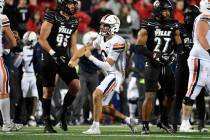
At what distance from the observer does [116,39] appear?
460 inches

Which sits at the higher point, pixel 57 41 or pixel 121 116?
pixel 57 41

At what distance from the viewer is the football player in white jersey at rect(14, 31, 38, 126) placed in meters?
15.5

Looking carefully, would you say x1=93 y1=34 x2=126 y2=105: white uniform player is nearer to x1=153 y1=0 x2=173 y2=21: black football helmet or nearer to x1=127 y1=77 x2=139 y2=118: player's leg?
x1=153 y1=0 x2=173 y2=21: black football helmet

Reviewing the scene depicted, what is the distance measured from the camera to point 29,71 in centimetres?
1576

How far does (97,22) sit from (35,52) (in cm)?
456

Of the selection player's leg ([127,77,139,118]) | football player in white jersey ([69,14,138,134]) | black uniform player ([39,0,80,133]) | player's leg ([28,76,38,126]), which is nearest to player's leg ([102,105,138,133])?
football player in white jersey ([69,14,138,134])

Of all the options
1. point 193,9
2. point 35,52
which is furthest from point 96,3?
point 193,9

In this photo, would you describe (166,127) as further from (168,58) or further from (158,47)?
(158,47)

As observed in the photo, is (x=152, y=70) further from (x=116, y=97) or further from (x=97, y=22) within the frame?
(x=97, y=22)

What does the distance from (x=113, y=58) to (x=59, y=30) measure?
101cm

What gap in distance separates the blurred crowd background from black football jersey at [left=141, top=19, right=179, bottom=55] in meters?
0.66

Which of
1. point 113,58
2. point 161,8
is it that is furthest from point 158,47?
point 113,58

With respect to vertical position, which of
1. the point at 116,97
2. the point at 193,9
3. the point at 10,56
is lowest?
the point at 116,97

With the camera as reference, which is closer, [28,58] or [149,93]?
[149,93]
